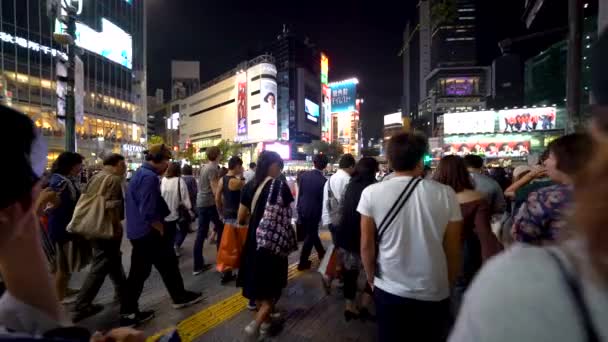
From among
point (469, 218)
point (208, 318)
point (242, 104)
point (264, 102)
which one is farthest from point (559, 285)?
point (242, 104)

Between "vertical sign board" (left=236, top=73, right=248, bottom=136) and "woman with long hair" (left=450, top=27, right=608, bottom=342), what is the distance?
270 feet

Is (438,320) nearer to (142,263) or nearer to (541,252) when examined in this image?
(541,252)

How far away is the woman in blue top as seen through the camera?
408cm

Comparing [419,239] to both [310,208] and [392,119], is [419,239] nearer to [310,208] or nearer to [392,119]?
[310,208]

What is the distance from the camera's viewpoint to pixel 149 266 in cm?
392

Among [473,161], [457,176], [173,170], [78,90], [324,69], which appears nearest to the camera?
[457,176]

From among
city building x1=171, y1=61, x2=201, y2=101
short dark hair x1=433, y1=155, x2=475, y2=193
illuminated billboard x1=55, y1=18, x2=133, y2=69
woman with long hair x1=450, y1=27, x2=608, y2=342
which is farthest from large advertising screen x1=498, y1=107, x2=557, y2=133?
city building x1=171, y1=61, x2=201, y2=101

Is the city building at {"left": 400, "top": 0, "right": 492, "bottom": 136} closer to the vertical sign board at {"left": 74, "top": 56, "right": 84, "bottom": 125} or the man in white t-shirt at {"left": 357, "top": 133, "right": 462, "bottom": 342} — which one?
the vertical sign board at {"left": 74, "top": 56, "right": 84, "bottom": 125}

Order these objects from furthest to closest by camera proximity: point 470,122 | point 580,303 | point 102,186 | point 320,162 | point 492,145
Answer: point 470,122 → point 492,145 → point 320,162 → point 102,186 → point 580,303

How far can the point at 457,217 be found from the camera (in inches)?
82.5

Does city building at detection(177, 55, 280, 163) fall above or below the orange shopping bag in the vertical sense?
above

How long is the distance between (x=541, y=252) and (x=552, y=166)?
2.16 metres

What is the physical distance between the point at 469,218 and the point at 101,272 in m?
4.41

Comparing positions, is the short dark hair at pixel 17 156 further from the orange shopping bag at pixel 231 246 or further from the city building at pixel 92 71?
the city building at pixel 92 71
